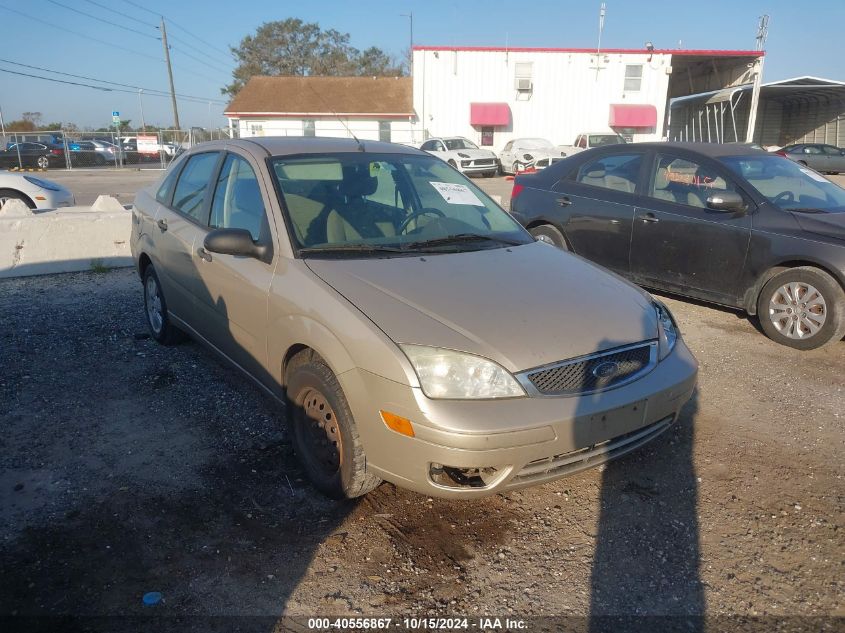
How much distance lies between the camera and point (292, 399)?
3.25 meters

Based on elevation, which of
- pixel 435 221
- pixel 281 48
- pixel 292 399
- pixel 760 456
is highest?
pixel 281 48

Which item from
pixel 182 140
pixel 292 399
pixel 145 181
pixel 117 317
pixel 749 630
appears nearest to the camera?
pixel 749 630

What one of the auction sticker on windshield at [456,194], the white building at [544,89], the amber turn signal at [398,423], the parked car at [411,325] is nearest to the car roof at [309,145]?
the parked car at [411,325]

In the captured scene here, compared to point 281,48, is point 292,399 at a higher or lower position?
lower

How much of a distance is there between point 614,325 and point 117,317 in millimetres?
4904

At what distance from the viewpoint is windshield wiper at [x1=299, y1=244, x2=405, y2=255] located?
132 inches

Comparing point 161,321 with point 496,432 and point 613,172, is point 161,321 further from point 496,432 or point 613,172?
point 613,172

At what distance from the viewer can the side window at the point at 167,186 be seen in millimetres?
4969

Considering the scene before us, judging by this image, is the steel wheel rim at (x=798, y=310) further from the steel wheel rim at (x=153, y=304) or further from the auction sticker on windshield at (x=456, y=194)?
the steel wheel rim at (x=153, y=304)

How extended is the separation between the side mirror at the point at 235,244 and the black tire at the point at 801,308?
14.0ft

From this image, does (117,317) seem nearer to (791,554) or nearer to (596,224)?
(596,224)

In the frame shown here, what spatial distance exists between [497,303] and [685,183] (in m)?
3.86

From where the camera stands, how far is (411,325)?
2752mm

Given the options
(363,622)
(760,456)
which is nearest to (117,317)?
(363,622)
